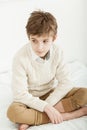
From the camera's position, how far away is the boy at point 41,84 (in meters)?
1.26

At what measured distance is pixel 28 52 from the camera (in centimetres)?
133

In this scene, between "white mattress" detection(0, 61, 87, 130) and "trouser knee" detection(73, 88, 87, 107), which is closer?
"white mattress" detection(0, 61, 87, 130)

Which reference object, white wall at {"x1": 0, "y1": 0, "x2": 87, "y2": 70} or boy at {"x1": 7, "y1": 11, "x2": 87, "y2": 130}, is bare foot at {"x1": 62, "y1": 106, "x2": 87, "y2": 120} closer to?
boy at {"x1": 7, "y1": 11, "x2": 87, "y2": 130}

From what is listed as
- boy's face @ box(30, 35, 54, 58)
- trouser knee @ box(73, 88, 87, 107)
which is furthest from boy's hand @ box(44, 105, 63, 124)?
boy's face @ box(30, 35, 54, 58)

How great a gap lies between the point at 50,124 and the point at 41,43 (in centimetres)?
32

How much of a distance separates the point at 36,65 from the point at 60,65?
0.11m

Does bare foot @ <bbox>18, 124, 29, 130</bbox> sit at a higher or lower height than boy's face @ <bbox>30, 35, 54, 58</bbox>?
lower

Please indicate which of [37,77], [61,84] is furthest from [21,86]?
[61,84]

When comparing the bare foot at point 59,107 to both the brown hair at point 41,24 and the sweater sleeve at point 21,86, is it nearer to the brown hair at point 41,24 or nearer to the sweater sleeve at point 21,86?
the sweater sleeve at point 21,86

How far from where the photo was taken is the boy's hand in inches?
49.6

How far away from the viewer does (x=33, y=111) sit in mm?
1283

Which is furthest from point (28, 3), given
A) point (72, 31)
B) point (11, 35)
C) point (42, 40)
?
point (42, 40)

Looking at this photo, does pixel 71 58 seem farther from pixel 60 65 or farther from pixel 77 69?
pixel 60 65

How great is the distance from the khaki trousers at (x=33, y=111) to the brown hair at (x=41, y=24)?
296 millimetres
